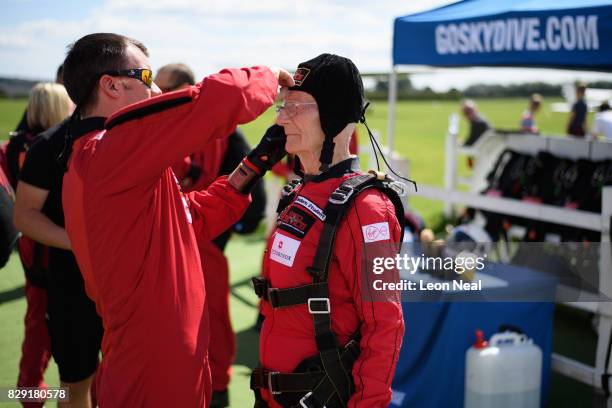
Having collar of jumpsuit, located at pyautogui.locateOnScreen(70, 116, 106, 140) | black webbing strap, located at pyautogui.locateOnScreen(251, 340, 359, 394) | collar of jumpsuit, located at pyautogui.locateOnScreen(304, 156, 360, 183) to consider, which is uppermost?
collar of jumpsuit, located at pyautogui.locateOnScreen(70, 116, 106, 140)

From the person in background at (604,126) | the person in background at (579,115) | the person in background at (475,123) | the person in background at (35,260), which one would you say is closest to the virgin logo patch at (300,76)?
the person in background at (35,260)

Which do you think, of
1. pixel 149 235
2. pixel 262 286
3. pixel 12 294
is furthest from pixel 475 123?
pixel 149 235

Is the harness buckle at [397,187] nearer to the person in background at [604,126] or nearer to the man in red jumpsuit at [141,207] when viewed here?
the man in red jumpsuit at [141,207]

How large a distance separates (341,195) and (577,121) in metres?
11.0

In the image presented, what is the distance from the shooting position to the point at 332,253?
209 centimetres

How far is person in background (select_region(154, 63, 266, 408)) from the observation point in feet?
13.6

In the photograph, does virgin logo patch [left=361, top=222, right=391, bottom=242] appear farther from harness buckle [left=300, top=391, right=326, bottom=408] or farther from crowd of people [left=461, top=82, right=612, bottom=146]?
crowd of people [left=461, top=82, right=612, bottom=146]

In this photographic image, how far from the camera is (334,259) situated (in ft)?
7.02

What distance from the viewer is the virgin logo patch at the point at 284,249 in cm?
217

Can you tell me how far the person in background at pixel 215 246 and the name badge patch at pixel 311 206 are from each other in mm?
1962

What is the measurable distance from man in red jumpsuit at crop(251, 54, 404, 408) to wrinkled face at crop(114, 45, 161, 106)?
51cm

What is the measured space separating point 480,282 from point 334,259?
2.08 metres

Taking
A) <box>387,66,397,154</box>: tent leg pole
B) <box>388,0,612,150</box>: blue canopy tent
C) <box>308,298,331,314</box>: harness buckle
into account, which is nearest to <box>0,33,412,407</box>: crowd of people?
<box>308,298,331,314</box>: harness buckle

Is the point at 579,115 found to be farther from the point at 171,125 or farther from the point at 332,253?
the point at 171,125
